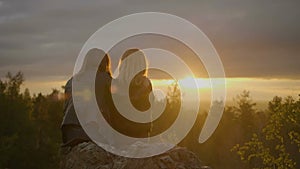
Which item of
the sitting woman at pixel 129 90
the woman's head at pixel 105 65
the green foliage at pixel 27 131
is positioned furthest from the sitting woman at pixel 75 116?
the green foliage at pixel 27 131

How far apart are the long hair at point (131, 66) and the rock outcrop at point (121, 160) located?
25.2 inches

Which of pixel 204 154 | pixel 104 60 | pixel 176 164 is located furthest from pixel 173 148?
pixel 204 154

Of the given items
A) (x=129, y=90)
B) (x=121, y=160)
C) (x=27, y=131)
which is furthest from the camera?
(x=27, y=131)

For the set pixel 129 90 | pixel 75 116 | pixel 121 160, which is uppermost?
pixel 129 90

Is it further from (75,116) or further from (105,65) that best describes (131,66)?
(75,116)

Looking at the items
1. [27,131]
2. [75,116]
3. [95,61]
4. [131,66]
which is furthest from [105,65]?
[27,131]

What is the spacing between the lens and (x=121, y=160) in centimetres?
385

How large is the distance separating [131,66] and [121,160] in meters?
0.88

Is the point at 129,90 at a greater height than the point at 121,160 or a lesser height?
greater

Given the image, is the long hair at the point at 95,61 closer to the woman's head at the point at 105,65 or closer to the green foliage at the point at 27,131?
the woman's head at the point at 105,65

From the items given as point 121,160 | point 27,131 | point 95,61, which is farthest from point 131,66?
point 27,131

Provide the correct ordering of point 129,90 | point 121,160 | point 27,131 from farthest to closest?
point 27,131, point 129,90, point 121,160

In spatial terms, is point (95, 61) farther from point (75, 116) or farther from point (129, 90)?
point (75, 116)

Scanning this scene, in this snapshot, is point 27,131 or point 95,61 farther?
point 27,131
